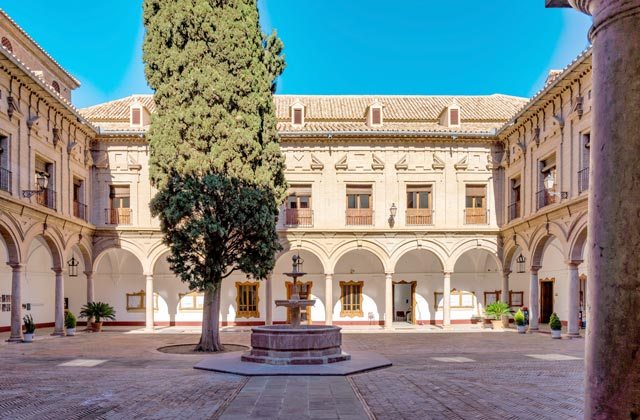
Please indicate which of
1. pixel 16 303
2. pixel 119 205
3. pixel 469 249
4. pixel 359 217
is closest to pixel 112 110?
pixel 119 205

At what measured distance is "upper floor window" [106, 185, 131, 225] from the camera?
2325cm

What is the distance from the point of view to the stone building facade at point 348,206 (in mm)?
18062

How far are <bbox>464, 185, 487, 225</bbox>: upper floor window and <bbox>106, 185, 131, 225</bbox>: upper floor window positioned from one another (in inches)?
530

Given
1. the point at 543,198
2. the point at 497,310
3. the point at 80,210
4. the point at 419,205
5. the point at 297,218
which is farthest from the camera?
the point at 419,205

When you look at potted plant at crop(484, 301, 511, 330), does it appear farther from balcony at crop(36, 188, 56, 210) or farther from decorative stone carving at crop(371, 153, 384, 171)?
balcony at crop(36, 188, 56, 210)

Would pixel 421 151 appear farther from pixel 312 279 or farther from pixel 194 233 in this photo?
pixel 194 233

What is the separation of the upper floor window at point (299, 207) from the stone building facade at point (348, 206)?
2.2 inches

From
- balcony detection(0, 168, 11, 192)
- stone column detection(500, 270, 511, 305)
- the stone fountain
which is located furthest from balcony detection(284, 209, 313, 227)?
the stone fountain

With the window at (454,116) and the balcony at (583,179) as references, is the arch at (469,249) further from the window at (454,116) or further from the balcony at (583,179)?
the balcony at (583,179)

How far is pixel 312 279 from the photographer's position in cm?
2559

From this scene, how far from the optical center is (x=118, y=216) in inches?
915

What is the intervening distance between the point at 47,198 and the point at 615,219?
2000 cm

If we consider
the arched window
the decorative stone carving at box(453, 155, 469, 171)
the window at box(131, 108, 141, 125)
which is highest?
the arched window

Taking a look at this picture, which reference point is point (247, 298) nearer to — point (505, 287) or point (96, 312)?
point (96, 312)
